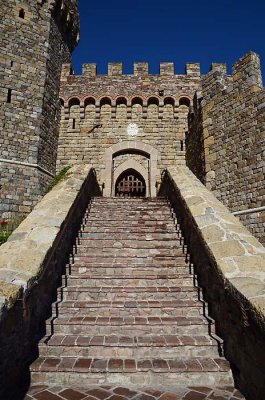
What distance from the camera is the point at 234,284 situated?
112 inches

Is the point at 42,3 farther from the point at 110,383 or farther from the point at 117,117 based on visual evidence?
the point at 110,383

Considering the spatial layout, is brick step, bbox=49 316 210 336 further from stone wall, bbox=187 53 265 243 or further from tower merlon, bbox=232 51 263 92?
tower merlon, bbox=232 51 263 92

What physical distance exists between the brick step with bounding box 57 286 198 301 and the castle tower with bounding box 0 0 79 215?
22.6 ft

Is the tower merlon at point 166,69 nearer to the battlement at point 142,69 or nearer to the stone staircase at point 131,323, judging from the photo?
the battlement at point 142,69

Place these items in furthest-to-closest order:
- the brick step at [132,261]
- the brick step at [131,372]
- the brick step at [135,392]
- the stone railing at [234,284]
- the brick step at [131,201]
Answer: the brick step at [131,201] → the brick step at [132,261] → the brick step at [131,372] → the brick step at [135,392] → the stone railing at [234,284]

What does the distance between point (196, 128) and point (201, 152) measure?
3.98ft

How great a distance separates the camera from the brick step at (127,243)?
205 inches

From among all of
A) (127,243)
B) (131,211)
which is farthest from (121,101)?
(127,243)

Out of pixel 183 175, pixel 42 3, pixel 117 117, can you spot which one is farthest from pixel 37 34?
pixel 183 175

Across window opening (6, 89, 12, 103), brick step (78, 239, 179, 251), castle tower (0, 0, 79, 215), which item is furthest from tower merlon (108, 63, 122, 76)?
brick step (78, 239, 179, 251)

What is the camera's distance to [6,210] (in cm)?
1003

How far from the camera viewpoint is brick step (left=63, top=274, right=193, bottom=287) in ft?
14.3

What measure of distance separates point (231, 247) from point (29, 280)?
2.35m

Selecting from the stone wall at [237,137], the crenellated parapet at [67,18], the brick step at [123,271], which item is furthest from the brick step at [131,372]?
the crenellated parapet at [67,18]
